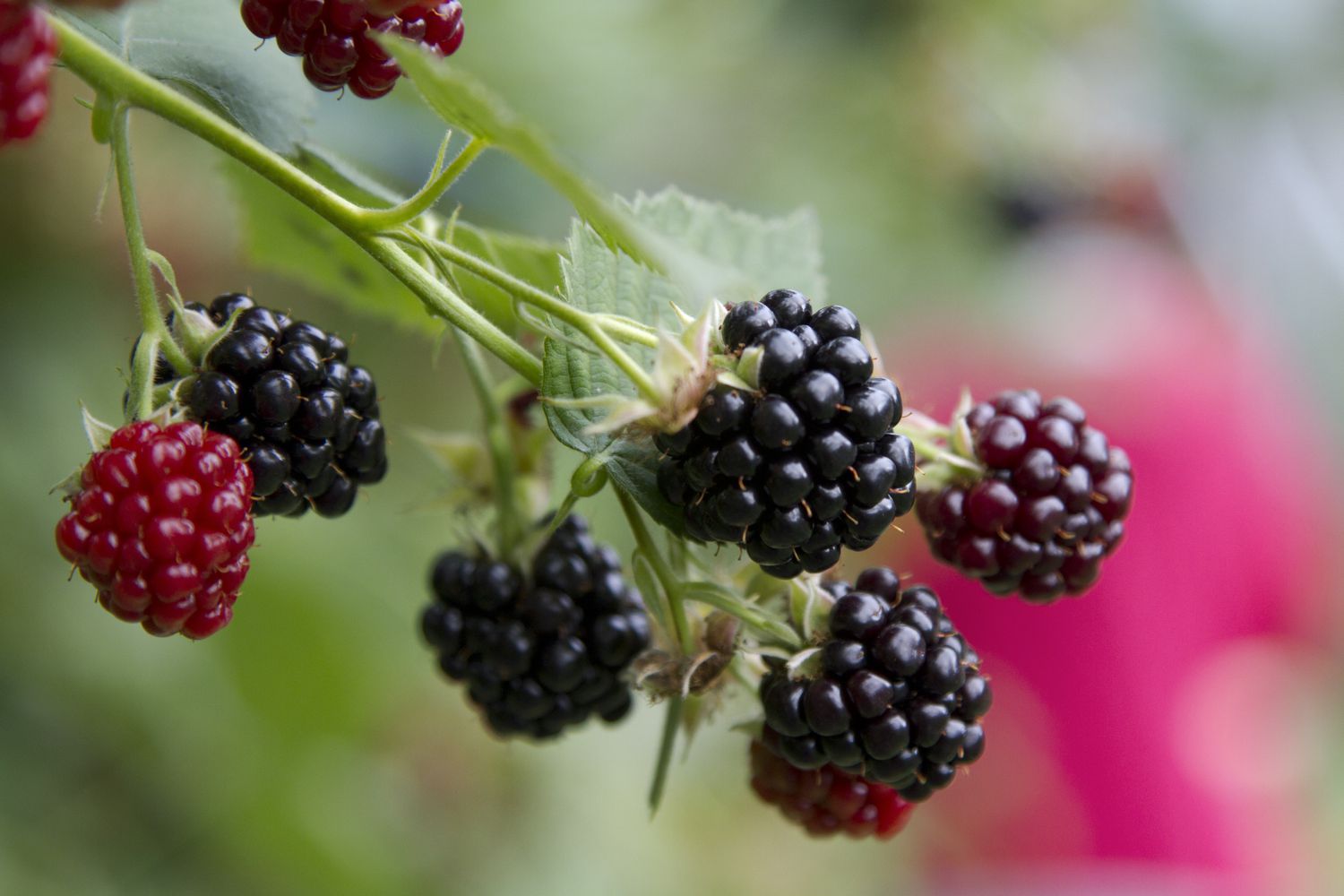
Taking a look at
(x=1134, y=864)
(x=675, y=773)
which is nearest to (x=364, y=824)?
(x=675, y=773)

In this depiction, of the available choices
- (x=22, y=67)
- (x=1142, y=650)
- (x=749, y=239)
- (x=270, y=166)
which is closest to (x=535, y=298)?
(x=270, y=166)

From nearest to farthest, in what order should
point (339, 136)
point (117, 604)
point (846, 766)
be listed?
1. point (117, 604)
2. point (846, 766)
3. point (339, 136)

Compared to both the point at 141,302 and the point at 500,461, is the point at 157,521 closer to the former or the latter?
the point at 141,302

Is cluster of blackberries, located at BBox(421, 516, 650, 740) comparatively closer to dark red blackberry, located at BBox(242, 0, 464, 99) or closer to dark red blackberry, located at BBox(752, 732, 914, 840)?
dark red blackberry, located at BBox(752, 732, 914, 840)

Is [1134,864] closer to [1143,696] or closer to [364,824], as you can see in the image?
[1143,696]

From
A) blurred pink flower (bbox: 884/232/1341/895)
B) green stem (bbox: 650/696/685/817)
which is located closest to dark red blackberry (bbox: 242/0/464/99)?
green stem (bbox: 650/696/685/817)

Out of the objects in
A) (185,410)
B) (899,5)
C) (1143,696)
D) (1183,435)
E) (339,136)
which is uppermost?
(899,5)
